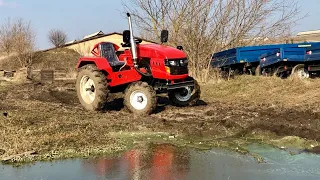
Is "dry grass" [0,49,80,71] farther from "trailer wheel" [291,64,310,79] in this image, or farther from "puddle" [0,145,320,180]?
"puddle" [0,145,320,180]

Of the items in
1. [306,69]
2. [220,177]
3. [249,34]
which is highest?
[249,34]

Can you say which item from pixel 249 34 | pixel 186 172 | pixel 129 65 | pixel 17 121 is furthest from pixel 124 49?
pixel 249 34

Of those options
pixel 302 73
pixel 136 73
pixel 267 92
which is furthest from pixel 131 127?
pixel 302 73

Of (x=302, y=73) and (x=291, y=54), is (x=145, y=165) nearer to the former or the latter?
(x=291, y=54)

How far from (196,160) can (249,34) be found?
57.8 feet

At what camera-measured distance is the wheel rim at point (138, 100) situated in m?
10.2

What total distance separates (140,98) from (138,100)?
0.07 meters

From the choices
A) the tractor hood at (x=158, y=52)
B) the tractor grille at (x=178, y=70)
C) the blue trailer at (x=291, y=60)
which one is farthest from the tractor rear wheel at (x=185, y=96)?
the blue trailer at (x=291, y=60)

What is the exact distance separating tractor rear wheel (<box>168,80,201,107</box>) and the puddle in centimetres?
490

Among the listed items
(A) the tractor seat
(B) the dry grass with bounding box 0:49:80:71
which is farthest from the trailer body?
(B) the dry grass with bounding box 0:49:80:71

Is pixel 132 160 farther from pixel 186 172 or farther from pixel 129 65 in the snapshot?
pixel 129 65

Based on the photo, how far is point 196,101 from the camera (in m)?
11.7

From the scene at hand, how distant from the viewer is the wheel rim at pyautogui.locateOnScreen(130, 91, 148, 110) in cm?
1020

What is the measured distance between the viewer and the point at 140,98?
1024cm
